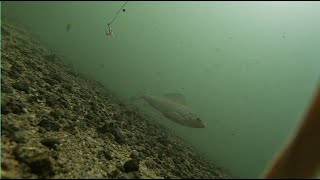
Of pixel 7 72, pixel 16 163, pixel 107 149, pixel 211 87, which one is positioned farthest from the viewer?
pixel 211 87

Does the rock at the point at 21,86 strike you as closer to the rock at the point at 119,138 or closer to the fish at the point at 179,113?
the rock at the point at 119,138

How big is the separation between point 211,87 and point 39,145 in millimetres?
96659

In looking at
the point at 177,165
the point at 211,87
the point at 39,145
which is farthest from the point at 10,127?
the point at 211,87

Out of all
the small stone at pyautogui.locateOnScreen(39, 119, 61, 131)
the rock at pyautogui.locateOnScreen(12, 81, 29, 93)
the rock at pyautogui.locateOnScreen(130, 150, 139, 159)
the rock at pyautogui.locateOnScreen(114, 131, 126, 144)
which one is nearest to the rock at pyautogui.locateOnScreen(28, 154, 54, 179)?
the small stone at pyautogui.locateOnScreen(39, 119, 61, 131)

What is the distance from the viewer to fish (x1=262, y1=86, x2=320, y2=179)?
1.62m

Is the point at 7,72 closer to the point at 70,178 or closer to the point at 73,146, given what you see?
the point at 73,146

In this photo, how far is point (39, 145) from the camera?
11.3ft

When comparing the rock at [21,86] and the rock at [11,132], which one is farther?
the rock at [21,86]

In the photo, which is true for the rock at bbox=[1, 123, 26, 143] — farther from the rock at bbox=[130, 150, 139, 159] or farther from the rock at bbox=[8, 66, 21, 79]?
the rock at bbox=[8, 66, 21, 79]

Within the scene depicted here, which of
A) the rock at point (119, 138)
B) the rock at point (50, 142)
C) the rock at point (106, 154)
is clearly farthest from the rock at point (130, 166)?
the rock at point (119, 138)

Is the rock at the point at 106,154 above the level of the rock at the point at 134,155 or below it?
above

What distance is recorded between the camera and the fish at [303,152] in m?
1.62

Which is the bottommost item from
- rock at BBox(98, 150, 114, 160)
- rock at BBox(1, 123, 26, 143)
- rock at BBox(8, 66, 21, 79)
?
rock at BBox(98, 150, 114, 160)

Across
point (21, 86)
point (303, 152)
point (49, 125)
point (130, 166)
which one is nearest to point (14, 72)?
point (21, 86)
